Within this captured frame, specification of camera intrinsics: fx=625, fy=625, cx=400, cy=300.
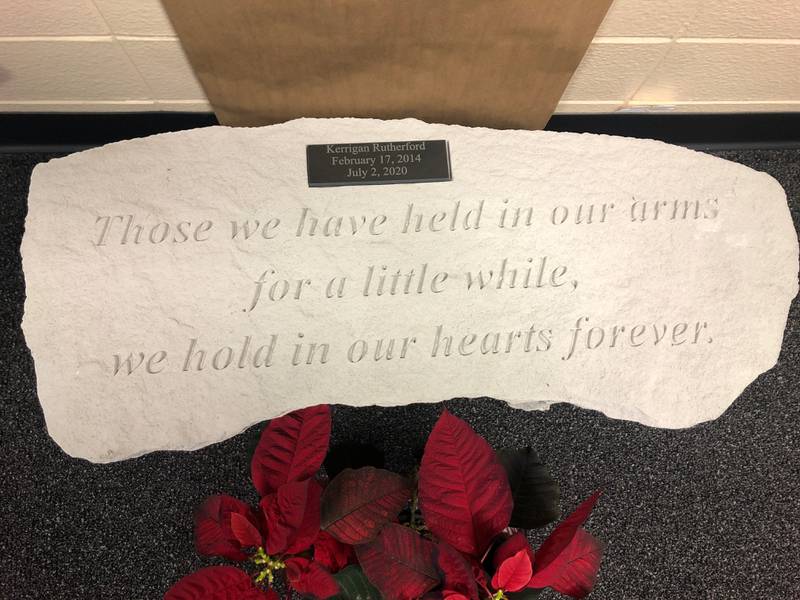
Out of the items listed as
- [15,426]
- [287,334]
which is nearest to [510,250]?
[287,334]

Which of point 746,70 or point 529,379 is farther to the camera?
point 746,70

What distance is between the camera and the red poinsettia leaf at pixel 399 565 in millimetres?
822

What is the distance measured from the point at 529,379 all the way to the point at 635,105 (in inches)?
27.0

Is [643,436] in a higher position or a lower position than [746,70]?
lower

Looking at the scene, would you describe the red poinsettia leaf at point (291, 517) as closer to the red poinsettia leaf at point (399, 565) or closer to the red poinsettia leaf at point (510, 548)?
the red poinsettia leaf at point (399, 565)

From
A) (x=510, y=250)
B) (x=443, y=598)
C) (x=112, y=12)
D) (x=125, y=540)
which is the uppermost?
(x=112, y=12)

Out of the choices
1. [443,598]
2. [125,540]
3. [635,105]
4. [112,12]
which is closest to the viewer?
[443,598]

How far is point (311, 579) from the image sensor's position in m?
0.85

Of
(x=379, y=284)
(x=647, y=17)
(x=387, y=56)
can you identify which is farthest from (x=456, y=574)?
(x=647, y=17)

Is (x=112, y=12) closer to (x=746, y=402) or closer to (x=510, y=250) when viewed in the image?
(x=510, y=250)

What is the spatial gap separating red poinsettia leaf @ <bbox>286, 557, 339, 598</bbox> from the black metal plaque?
63 centimetres

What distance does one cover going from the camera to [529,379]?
3.55 ft

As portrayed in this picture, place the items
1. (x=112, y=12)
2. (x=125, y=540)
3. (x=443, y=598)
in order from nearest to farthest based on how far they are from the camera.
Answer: (x=443, y=598)
(x=112, y=12)
(x=125, y=540)

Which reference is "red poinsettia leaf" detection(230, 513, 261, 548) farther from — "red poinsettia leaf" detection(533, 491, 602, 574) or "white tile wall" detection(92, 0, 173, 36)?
"white tile wall" detection(92, 0, 173, 36)
